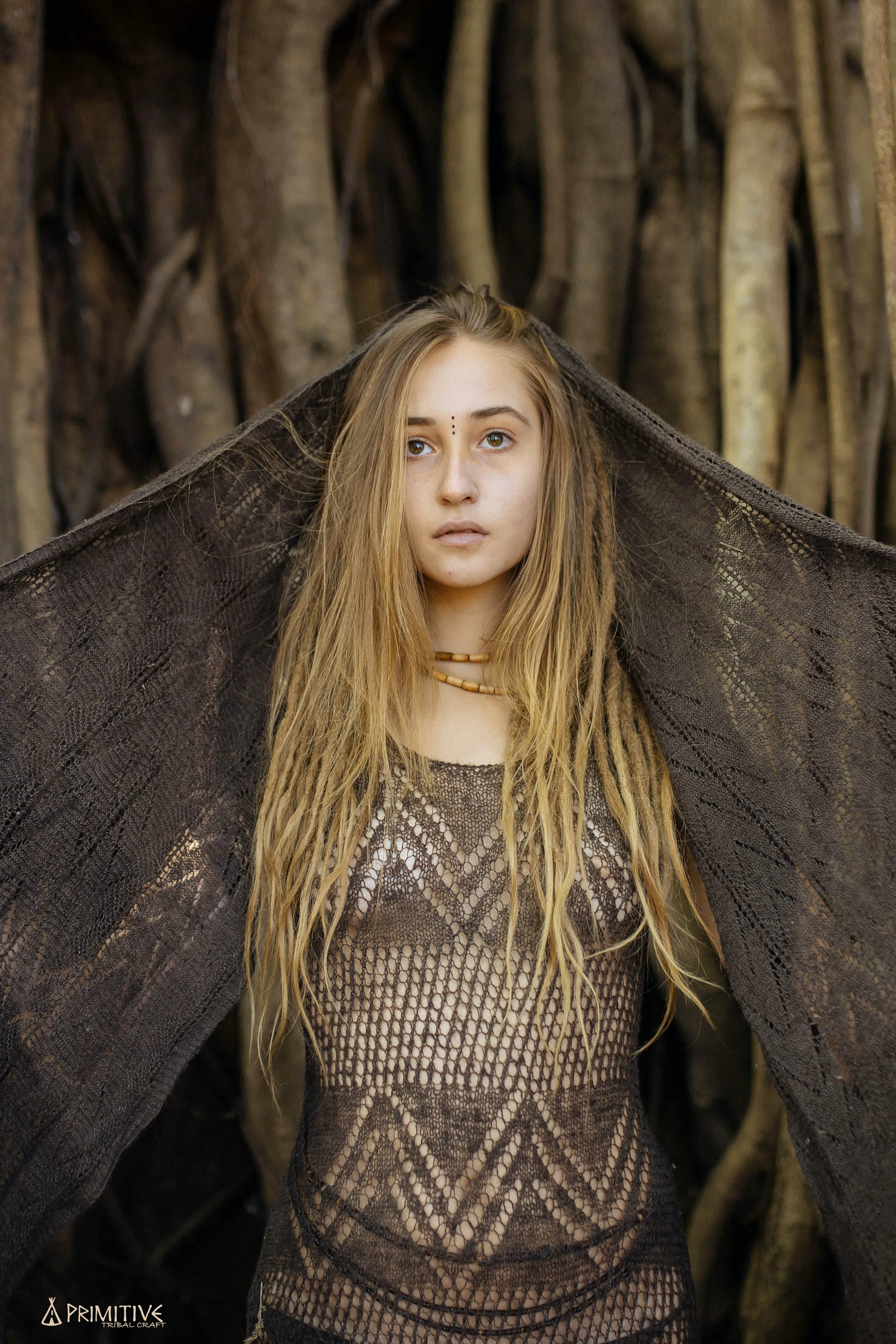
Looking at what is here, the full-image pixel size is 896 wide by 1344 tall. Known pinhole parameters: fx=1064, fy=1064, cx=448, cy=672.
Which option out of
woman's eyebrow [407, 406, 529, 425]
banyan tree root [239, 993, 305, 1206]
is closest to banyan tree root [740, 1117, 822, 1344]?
banyan tree root [239, 993, 305, 1206]

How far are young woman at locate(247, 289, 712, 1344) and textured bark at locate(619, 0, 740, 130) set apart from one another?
74 cm

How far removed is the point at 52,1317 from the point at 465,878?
1101 millimetres

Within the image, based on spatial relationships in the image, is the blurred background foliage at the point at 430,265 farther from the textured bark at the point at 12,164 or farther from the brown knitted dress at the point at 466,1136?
the brown knitted dress at the point at 466,1136

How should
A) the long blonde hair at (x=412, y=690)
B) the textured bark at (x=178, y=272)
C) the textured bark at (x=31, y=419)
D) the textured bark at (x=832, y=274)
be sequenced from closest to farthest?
the long blonde hair at (x=412, y=690)
the textured bark at (x=832, y=274)
the textured bark at (x=31, y=419)
the textured bark at (x=178, y=272)

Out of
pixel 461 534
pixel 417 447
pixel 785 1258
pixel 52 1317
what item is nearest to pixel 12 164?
pixel 417 447

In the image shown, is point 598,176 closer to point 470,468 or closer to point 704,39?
point 704,39

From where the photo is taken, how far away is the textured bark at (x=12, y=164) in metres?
1.36

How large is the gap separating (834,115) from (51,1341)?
2.19 metres

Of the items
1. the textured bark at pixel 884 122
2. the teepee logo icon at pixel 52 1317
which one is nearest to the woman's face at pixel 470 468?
the textured bark at pixel 884 122

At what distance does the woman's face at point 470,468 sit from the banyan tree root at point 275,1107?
80cm

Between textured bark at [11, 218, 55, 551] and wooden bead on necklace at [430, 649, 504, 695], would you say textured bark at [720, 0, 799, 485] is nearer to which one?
wooden bead on necklace at [430, 649, 504, 695]

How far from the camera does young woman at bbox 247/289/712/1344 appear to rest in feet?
3.27

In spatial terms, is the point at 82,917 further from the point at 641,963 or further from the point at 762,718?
the point at 762,718

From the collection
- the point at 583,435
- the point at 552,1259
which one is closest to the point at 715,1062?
the point at 552,1259
